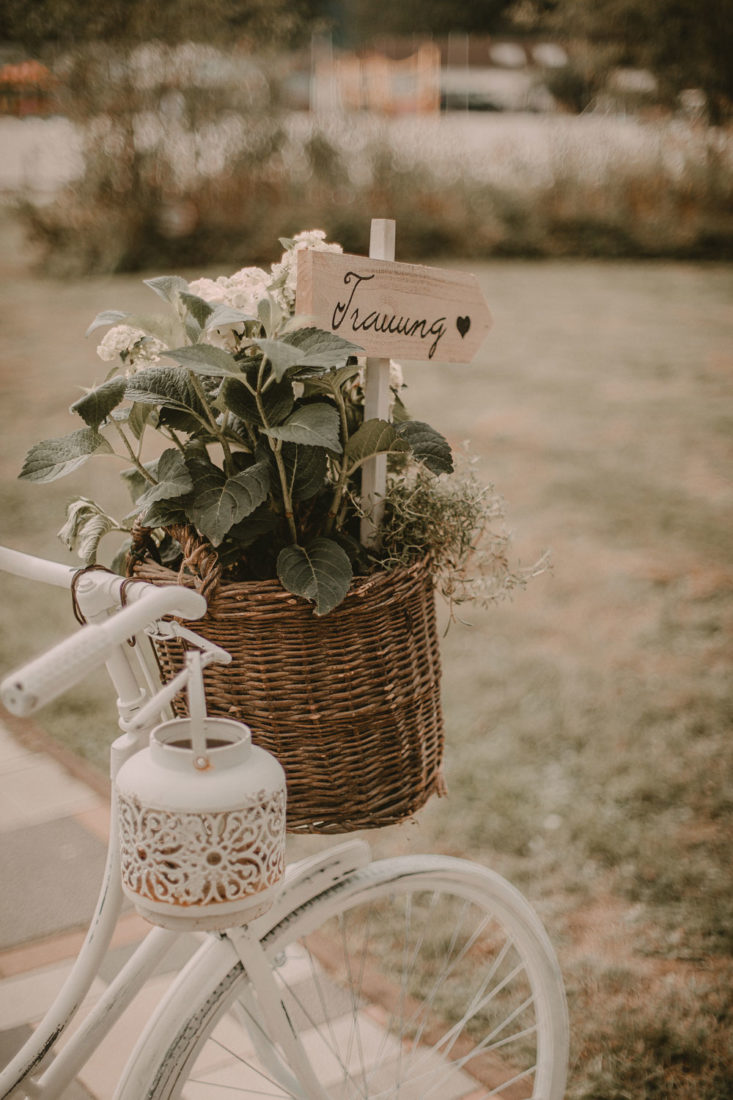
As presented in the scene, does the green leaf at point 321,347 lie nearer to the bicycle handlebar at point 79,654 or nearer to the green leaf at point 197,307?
the green leaf at point 197,307

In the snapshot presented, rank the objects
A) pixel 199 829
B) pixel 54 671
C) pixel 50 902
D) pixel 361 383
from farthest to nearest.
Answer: pixel 50 902
pixel 361 383
pixel 199 829
pixel 54 671

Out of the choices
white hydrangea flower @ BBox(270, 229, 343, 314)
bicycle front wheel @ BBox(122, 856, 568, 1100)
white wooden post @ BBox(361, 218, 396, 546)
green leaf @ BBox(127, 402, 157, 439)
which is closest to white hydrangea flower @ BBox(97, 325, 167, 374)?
green leaf @ BBox(127, 402, 157, 439)

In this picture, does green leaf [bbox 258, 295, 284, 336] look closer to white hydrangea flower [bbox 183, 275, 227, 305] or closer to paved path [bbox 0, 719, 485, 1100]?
white hydrangea flower [bbox 183, 275, 227, 305]

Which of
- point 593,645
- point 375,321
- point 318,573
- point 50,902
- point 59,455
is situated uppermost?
point 375,321

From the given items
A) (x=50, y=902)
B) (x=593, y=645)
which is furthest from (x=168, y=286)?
(x=593, y=645)

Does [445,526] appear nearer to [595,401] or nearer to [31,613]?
[31,613]

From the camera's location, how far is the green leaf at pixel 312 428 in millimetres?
1036

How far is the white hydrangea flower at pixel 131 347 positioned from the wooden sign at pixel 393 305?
0.18 meters

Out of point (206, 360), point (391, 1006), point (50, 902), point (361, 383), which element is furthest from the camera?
point (50, 902)

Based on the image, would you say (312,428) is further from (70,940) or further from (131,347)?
(70,940)

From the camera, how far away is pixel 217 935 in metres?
1.11

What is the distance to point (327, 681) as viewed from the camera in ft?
3.65

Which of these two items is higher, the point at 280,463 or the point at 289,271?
the point at 289,271

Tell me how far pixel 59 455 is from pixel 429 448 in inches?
16.8
